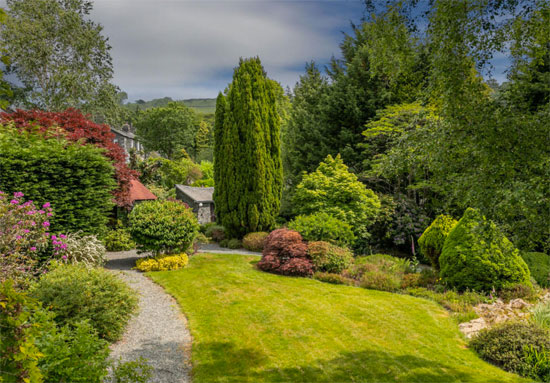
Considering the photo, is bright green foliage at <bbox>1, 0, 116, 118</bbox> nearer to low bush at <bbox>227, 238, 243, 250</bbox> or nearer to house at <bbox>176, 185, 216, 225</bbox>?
house at <bbox>176, 185, 216, 225</bbox>

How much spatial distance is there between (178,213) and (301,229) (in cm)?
462

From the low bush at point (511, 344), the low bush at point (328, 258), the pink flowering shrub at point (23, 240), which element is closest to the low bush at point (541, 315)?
the low bush at point (511, 344)

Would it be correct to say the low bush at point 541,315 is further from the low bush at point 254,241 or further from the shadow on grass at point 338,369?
the low bush at point 254,241

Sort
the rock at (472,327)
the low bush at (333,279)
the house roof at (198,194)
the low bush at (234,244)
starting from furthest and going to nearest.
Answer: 1. the house roof at (198,194)
2. the low bush at (234,244)
3. the low bush at (333,279)
4. the rock at (472,327)

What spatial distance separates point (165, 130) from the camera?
54.3m

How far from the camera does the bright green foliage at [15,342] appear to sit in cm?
236

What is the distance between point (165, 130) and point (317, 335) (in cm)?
5313

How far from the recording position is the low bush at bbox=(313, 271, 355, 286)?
1008 centimetres

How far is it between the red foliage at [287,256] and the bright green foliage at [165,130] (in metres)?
45.0

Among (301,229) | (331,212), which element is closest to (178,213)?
(301,229)

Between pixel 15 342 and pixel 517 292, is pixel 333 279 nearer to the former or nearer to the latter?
pixel 517 292

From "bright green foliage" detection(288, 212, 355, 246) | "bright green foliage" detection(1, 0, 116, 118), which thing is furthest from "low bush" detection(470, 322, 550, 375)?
"bright green foliage" detection(1, 0, 116, 118)

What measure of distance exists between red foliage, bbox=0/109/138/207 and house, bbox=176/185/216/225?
12.3m

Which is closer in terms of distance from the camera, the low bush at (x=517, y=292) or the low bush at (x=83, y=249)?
the low bush at (x=517, y=292)
